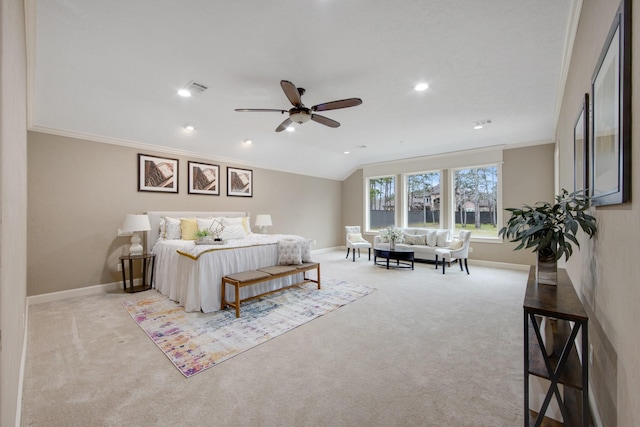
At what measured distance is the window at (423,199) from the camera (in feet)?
23.7

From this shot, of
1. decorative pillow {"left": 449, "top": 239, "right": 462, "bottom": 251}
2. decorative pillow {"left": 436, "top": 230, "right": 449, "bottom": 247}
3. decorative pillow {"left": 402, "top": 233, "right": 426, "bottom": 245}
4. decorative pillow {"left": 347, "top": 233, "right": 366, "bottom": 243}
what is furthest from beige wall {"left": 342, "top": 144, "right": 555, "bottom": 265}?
decorative pillow {"left": 347, "top": 233, "right": 366, "bottom": 243}

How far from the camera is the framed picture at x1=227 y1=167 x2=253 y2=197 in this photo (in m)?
5.99

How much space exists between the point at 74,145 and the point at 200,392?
13.8 ft

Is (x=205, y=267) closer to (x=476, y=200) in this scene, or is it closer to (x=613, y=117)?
(x=613, y=117)

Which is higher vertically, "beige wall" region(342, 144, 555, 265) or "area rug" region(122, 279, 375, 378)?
"beige wall" region(342, 144, 555, 265)

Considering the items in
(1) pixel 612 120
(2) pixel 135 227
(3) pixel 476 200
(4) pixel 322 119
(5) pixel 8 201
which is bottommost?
(2) pixel 135 227

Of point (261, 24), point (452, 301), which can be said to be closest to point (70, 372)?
point (261, 24)

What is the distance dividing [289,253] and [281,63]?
261 centimetres

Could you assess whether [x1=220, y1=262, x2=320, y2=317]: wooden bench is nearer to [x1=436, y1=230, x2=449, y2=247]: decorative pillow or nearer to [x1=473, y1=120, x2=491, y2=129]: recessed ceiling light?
[x1=436, y1=230, x2=449, y2=247]: decorative pillow

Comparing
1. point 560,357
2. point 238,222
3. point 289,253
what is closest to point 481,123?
point 289,253

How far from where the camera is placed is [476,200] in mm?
6605

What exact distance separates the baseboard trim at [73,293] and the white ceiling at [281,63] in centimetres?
233

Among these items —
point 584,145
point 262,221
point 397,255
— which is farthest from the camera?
point 262,221

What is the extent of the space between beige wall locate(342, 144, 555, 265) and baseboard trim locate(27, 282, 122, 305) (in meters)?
7.44
